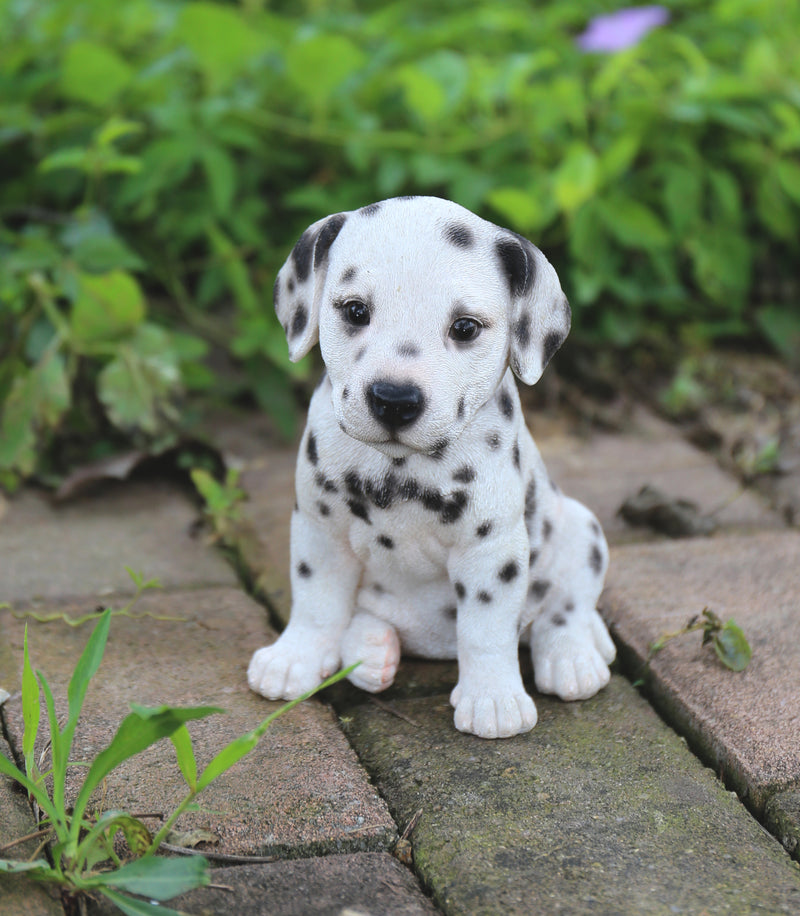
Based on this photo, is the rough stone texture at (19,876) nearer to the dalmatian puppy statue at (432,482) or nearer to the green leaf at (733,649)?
the dalmatian puppy statue at (432,482)

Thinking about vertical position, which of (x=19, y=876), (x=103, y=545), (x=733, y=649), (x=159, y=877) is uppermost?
(x=159, y=877)

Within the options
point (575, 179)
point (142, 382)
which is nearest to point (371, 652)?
point (142, 382)

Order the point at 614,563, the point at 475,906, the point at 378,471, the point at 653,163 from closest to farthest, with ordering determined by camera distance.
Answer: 1. the point at 475,906
2. the point at 378,471
3. the point at 614,563
4. the point at 653,163

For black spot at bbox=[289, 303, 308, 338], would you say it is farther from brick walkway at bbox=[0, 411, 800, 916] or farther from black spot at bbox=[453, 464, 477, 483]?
brick walkway at bbox=[0, 411, 800, 916]

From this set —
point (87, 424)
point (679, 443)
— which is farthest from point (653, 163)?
point (87, 424)

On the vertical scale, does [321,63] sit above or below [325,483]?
above

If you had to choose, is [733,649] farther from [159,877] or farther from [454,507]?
[159,877]

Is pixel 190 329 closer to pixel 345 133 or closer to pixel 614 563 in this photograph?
pixel 345 133

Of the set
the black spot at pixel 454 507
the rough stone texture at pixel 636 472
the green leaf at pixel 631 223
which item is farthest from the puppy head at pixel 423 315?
the green leaf at pixel 631 223
